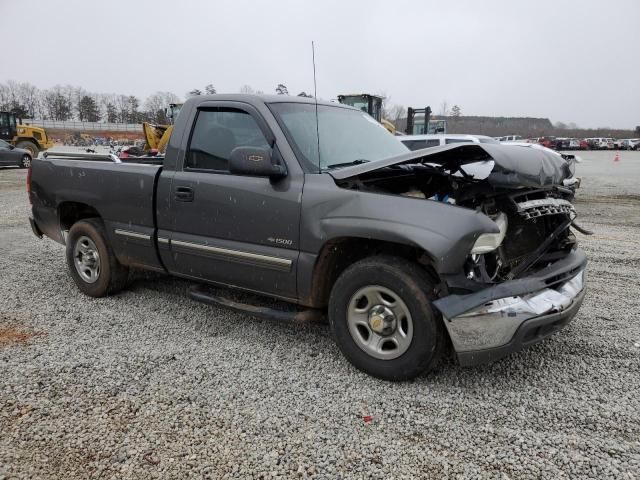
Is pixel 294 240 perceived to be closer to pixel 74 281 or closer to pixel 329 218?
pixel 329 218

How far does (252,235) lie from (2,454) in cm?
192

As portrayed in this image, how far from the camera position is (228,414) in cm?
281

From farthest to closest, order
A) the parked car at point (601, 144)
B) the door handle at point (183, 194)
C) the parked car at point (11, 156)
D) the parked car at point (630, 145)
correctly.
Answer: the parked car at point (601, 144) < the parked car at point (630, 145) < the parked car at point (11, 156) < the door handle at point (183, 194)

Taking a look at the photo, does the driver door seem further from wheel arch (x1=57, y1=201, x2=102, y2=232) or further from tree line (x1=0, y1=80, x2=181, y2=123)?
tree line (x1=0, y1=80, x2=181, y2=123)

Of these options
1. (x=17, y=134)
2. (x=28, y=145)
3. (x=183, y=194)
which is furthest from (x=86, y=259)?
(x=17, y=134)

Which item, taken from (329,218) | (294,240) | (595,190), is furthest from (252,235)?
(595,190)

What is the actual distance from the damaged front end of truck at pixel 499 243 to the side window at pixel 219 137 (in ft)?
2.90

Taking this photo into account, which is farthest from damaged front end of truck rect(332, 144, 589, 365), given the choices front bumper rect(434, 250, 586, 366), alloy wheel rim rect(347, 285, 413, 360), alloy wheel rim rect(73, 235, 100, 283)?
alloy wheel rim rect(73, 235, 100, 283)

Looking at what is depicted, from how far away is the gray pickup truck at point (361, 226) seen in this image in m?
2.85

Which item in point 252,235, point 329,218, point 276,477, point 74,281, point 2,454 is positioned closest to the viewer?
point 276,477

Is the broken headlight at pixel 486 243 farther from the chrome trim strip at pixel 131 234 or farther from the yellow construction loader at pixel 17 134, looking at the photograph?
the yellow construction loader at pixel 17 134

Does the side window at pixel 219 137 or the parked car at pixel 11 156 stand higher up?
the side window at pixel 219 137

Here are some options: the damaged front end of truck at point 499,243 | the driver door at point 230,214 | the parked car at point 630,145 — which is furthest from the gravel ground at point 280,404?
the parked car at point 630,145

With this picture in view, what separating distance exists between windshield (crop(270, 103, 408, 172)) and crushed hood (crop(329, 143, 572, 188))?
326 millimetres
